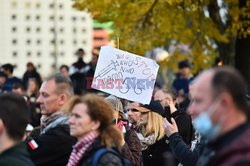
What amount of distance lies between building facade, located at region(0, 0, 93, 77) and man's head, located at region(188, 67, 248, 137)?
586 ft

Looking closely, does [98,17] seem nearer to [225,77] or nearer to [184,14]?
[184,14]

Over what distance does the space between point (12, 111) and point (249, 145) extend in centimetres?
184

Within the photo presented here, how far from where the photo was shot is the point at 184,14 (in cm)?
2005

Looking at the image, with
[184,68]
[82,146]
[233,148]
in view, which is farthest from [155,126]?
[184,68]

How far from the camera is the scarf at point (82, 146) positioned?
594 cm

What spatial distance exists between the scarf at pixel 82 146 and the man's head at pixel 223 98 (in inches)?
58.1

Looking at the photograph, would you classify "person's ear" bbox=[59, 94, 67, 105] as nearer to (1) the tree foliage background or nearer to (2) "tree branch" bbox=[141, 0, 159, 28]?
(1) the tree foliage background

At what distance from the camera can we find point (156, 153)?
930 centimetres

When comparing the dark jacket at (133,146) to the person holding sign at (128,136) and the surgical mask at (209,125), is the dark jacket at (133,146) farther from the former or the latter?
the surgical mask at (209,125)

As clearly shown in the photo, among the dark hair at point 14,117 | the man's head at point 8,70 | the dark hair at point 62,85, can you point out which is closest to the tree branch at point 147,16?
the man's head at point 8,70

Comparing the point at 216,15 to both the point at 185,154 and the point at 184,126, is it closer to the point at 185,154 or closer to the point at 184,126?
the point at 184,126

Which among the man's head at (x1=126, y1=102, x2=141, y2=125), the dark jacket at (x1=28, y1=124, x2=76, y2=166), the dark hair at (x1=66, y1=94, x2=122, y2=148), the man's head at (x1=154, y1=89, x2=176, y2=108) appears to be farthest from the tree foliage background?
the dark hair at (x1=66, y1=94, x2=122, y2=148)

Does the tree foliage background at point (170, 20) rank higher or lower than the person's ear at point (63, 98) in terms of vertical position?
lower

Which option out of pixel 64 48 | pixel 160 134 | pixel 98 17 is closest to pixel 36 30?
pixel 64 48
